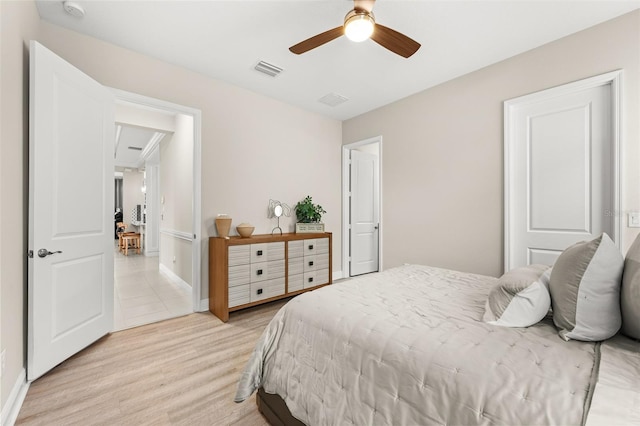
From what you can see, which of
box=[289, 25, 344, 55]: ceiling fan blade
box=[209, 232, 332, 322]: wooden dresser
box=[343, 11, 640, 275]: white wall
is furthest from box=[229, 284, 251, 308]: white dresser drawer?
box=[289, 25, 344, 55]: ceiling fan blade

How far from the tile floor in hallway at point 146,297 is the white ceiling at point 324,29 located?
110 inches

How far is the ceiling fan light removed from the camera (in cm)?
181

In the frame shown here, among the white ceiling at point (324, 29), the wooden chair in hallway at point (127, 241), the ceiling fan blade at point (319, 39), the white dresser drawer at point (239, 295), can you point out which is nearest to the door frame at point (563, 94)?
the white ceiling at point (324, 29)

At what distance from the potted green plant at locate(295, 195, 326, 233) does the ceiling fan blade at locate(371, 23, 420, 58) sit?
2.36 m

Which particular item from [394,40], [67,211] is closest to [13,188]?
[67,211]

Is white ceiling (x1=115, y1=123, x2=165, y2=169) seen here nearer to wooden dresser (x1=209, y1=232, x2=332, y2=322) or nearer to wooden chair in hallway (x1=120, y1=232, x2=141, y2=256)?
wooden chair in hallway (x1=120, y1=232, x2=141, y2=256)

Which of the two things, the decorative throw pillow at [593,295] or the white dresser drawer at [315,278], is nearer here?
the decorative throw pillow at [593,295]

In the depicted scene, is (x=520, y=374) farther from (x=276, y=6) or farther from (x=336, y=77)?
(x=336, y=77)

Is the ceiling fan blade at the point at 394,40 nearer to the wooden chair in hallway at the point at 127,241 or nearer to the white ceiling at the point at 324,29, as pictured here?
the white ceiling at the point at 324,29

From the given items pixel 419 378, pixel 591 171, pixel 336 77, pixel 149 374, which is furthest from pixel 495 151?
pixel 149 374

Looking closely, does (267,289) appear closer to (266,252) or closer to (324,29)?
(266,252)

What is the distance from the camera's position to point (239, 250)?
3072mm

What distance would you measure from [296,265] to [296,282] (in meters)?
0.22

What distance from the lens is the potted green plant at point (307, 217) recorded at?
13.0 feet
